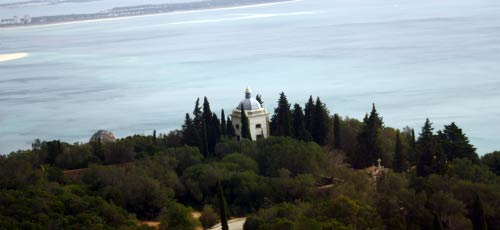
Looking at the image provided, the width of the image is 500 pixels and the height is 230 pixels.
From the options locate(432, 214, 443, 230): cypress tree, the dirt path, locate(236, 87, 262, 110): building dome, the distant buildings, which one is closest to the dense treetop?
locate(432, 214, 443, 230): cypress tree

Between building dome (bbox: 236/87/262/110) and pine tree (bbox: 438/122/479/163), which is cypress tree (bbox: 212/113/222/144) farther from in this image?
pine tree (bbox: 438/122/479/163)

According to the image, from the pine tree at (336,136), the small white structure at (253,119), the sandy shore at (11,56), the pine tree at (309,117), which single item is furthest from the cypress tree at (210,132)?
the sandy shore at (11,56)

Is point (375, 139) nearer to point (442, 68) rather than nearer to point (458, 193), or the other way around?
point (458, 193)

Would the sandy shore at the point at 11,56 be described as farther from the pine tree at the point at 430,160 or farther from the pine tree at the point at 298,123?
the pine tree at the point at 430,160

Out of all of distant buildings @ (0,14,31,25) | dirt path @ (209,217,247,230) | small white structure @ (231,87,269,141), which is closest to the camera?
dirt path @ (209,217,247,230)

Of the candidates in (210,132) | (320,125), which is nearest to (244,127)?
(210,132)

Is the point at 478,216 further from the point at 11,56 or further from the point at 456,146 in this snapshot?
the point at 11,56

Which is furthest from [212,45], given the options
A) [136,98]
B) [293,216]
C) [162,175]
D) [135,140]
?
[293,216]
